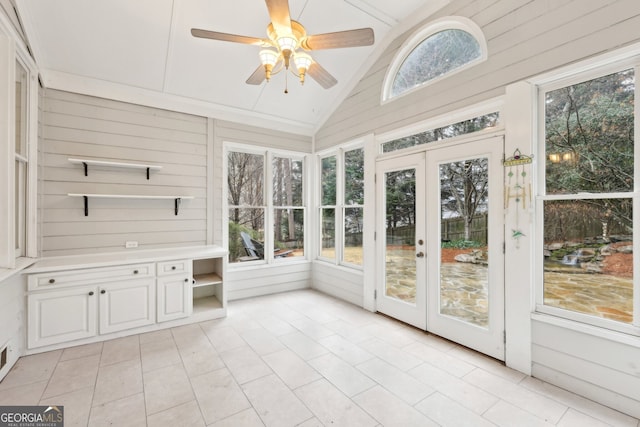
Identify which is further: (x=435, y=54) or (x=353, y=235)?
(x=353, y=235)

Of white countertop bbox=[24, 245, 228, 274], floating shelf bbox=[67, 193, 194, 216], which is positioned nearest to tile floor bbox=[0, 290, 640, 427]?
white countertop bbox=[24, 245, 228, 274]

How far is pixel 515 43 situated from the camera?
8.04ft

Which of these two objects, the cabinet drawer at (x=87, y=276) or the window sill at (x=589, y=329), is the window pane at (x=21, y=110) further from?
the window sill at (x=589, y=329)

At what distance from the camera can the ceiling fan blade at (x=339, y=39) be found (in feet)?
7.16

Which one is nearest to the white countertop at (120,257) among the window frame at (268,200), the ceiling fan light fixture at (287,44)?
the window frame at (268,200)

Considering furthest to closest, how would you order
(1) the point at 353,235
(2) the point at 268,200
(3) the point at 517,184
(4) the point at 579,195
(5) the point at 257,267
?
(2) the point at 268,200 < (5) the point at 257,267 < (1) the point at 353,235 < (3) the point at 517,184 < (4) the point at 579,195

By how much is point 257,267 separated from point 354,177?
206 centimetres

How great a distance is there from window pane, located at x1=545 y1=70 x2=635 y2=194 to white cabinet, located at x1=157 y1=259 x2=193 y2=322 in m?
3.77

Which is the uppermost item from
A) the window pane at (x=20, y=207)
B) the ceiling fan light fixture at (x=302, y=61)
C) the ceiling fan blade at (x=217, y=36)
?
the ceiling fan blade at (x=217, y=36)

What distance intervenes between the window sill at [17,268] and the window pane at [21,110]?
1.02m

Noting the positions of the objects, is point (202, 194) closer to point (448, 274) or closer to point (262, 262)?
point (262, 262)

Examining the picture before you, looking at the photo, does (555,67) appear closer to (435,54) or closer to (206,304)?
→ (435,54)

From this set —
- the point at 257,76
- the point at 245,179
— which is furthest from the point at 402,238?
the point at 245,179

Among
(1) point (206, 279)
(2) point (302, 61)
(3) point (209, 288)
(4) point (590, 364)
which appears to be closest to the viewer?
(4) point (590, 364)
